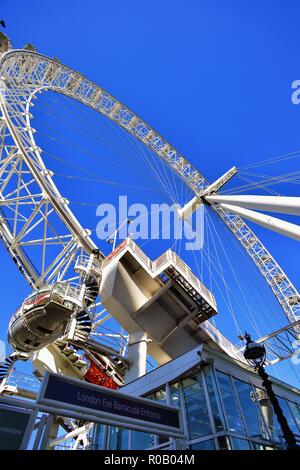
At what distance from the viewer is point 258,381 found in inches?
446

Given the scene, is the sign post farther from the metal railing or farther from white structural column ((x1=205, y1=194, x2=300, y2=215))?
the metal railing

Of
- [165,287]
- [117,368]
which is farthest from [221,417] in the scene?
[117,368]

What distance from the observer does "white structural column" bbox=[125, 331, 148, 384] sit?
18.5 metres

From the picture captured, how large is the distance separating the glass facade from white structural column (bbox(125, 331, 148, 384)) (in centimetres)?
784

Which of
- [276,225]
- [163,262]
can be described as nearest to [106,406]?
[276,225]

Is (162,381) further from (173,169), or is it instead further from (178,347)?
(173,169)

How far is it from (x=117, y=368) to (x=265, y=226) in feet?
56.4

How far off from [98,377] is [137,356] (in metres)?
7.11

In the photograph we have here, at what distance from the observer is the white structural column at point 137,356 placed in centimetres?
1850

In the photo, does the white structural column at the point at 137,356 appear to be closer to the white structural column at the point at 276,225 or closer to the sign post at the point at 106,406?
the white structural column at the point at 276,225

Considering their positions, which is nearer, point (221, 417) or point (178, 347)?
point (221, 417)

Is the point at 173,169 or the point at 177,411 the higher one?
the point at 173,169

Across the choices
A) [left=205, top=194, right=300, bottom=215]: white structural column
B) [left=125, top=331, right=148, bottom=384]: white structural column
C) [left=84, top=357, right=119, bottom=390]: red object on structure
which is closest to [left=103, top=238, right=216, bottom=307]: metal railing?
[left=125, top=331, right=148, bottom=384]: white structural column
